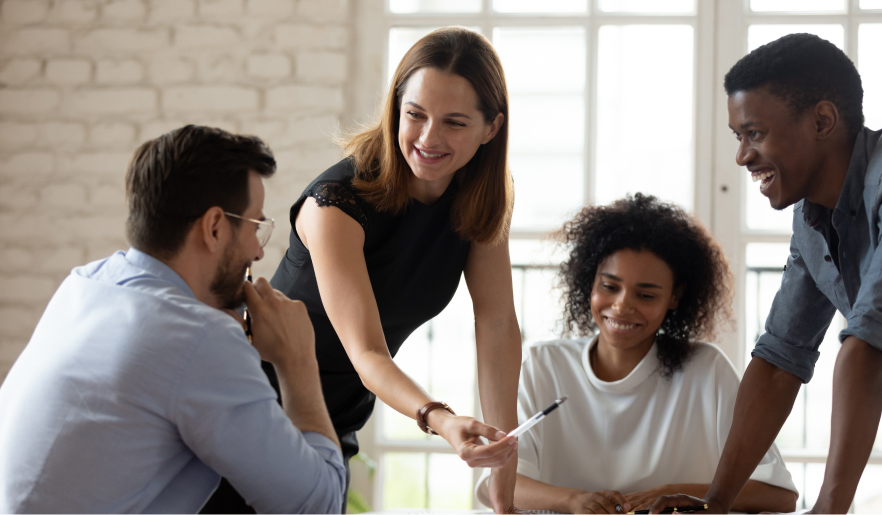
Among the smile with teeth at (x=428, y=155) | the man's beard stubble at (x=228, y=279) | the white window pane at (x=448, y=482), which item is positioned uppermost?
the smile with teeth at (x=428, y=155)

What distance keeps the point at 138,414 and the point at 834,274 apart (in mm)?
1166

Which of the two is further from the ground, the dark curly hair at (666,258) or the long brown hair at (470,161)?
the long brown hair at (470,161)

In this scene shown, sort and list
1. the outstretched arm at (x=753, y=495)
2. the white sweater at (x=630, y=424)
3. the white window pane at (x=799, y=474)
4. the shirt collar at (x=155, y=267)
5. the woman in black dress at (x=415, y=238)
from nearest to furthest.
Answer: the shirt collar at (x=155, y=267) < the woman in black dress at (x=415, y=238) < the outstretched arm at (x=753, y=495) < the white sweater at (x=630, y=424) < the white window pane at (x=799, y=474)

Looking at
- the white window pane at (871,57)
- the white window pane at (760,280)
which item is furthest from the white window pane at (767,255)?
the white window pane at (871,57)

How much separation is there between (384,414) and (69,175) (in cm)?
150

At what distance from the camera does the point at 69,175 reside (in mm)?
2875

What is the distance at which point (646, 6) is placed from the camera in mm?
2908

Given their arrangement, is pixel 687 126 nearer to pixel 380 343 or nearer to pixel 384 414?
pixel 384 414

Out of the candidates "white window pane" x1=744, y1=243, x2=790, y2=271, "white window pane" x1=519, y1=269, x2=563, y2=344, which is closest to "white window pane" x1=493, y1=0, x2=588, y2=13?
"white window pane" x1=519, y1=269, x2=563, y2=344

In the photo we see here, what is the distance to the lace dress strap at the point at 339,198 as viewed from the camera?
4.51 ft

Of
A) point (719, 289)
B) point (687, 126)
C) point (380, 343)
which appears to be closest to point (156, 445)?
point (380, 343)

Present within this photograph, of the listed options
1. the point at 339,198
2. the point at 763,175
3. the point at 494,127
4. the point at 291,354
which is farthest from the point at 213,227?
the point at 763,175

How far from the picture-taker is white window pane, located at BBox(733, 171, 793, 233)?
283 centimetres

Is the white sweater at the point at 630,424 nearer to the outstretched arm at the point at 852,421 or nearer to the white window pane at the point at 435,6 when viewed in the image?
the outstretched arm at the point at 852,421
